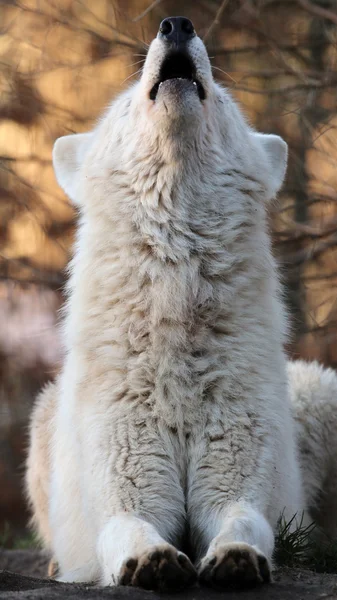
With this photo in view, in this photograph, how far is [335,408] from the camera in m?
5.49

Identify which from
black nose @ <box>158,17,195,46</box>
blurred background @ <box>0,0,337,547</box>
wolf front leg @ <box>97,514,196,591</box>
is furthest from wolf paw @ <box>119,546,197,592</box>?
blurred background @ <box>0,0,337,547</box>

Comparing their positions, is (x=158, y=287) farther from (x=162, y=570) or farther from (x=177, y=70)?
(x=162, y=570)

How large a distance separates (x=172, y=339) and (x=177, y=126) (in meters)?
0.96

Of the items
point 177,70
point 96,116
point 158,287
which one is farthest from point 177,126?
point 96,116

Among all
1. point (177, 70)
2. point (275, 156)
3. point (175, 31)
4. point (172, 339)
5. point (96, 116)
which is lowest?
point (172, 339)

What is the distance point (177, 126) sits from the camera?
391 cm

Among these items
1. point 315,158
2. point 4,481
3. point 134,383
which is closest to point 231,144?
point 134,383

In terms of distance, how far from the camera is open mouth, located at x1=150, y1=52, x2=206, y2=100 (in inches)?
154

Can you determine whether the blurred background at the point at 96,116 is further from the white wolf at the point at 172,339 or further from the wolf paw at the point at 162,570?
the wolf paw at the point at 162,570

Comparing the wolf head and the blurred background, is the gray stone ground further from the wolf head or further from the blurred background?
the blurred background

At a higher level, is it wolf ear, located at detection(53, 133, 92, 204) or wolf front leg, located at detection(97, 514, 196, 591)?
wolf ear, located at detection(53, 133, 92, 204)

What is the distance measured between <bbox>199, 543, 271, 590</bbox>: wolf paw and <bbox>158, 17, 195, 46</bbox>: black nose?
2.19 meters

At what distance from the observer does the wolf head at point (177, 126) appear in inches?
153

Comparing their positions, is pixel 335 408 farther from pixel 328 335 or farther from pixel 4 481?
pixel 4 481
